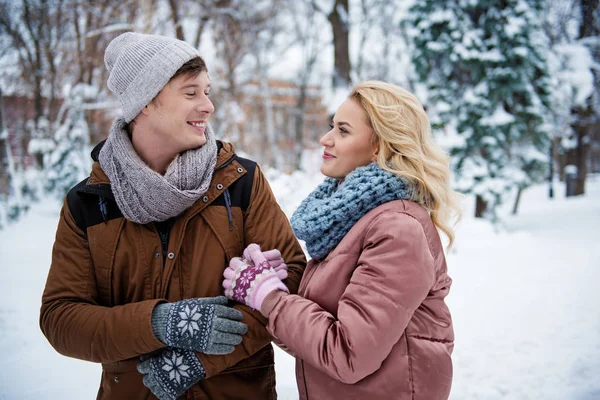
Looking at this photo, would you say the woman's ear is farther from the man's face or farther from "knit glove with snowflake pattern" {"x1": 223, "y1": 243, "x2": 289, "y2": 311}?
the man's face

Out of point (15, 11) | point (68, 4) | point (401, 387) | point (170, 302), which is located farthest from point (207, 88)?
point (68, 4)

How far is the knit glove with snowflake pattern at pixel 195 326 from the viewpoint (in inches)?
66.0

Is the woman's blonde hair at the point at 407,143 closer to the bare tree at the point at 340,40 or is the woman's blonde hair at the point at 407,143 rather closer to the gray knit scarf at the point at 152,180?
the gray knit scarf at the point at 152,180

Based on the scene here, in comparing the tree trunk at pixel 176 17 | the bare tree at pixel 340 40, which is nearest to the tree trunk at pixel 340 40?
the bare tree at pixel 340 40

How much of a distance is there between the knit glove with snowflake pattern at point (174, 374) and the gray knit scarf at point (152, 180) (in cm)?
58

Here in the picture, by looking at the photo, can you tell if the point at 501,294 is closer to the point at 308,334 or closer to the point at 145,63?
the point at 308,334

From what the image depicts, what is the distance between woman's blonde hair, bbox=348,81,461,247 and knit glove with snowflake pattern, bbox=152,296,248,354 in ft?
2.98

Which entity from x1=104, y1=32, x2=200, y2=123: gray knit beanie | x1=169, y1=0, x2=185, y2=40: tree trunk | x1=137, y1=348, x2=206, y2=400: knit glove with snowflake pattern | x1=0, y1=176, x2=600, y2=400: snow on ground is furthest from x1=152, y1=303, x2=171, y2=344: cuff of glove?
x1=169, y1=0, x2=185, y2=40: tree trunk

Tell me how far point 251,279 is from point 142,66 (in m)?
1.03

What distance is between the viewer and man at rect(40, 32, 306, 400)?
5.65 feet

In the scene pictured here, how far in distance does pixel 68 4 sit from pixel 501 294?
38.5ft

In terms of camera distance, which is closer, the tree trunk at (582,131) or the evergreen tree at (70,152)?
the evergreen tree at (70,152)

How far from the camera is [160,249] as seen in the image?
6.14ft

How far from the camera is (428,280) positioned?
60.6 inches
